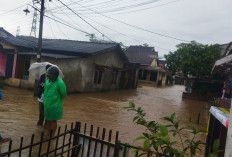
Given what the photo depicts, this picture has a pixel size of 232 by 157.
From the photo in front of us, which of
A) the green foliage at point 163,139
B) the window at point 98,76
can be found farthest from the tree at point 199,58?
the green foliage at point 163,139

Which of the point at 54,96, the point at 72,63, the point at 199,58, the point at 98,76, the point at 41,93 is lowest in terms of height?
the point at 41,93

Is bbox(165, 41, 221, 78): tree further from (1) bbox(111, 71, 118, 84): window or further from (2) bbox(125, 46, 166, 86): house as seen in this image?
(2) bbox(125, 46, 166, 86): house

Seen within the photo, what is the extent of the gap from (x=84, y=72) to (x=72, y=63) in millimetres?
1502

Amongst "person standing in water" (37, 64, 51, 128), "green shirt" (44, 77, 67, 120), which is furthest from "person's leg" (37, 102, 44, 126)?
"green shirt" (44, 77, 67, 120)

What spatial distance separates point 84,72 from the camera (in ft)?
48.6

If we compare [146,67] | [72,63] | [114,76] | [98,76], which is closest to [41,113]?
[72,63]

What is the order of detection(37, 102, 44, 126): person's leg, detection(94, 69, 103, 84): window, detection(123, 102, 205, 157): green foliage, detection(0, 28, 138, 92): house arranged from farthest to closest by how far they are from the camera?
detection(94, 69, 103, 84): window
detection(0, 28, 138, 92): house
detection(37, 102, 44, 126): person's leg
detection(123, 102, 205, 157): green foliage

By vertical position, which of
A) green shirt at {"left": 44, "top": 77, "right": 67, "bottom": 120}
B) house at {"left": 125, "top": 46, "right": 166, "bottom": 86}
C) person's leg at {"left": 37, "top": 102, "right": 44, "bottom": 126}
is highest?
house at {"left": 125, "top": 46, "right": 166, "bottom": 86}

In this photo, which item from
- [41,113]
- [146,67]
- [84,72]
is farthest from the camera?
[146,67]

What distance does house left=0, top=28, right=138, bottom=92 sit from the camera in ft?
44.1

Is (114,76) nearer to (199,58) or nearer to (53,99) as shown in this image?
(199,58)

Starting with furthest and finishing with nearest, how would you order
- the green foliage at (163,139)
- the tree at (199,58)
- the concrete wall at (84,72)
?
1. the tree at (199,58)
2. the concrete wall at (84,72)
3. the green foliage at (163,139)

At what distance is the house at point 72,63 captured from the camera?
44.1ft

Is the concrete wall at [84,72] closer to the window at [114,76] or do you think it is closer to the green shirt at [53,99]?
the window at [114,76]
